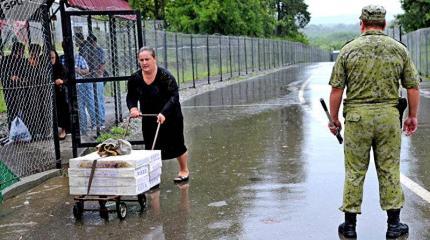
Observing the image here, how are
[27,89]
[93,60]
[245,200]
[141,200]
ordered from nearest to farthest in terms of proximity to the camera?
[141,200], [245,200], [27,89], [93,60]

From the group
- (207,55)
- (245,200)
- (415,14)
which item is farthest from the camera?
(415,14)

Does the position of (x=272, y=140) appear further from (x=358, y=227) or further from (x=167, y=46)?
(x=167, y=46)

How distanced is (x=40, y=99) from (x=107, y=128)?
3.06 metres

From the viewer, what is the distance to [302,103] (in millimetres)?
16922

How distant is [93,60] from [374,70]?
6162mm

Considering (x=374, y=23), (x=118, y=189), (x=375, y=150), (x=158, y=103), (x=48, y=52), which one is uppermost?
(x=374, y=23)

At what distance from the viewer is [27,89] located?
9.68 metres

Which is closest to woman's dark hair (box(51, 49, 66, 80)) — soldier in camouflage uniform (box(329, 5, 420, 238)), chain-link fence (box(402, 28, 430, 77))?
soldier in camouflage uniform (box(329, 5, 420, 238))

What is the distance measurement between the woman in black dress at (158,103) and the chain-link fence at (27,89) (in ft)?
5.38

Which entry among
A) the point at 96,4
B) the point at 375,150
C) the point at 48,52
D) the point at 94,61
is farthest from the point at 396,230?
the point at 94,61

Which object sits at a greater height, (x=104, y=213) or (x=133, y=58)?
(x=133, y=58)

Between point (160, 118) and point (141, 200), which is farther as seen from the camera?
point (160, 118)

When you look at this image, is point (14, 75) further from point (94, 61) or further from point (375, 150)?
point (375, 150)

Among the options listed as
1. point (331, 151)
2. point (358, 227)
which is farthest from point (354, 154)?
point (331, 151)
